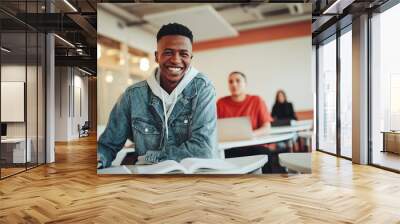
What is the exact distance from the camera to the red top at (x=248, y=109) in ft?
20.7

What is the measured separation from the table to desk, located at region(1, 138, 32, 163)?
4525 mm

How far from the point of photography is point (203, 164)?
629cm

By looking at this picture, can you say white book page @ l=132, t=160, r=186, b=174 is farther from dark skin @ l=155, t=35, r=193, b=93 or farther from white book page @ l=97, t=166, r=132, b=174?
dark skin @ l=155, t=35, r=193, b=93

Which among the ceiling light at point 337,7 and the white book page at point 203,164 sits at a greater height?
the ceiling light at point 337,7

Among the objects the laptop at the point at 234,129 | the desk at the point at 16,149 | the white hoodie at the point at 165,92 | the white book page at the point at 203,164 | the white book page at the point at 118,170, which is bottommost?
the white book page at the point at 118,170

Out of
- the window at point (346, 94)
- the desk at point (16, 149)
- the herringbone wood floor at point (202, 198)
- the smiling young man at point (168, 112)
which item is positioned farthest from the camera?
the window at point (346, 94)

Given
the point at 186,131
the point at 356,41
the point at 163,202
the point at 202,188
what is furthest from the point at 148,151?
the point at 356,41

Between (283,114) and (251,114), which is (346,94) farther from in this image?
(251,114)

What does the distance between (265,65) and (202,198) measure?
8.60ft

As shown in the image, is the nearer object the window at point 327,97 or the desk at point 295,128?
the desk at point 295,128

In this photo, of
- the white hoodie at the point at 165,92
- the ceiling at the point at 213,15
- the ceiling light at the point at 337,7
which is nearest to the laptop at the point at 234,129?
the white hoodie at the point at 165,92

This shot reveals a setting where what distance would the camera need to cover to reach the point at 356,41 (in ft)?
26.8

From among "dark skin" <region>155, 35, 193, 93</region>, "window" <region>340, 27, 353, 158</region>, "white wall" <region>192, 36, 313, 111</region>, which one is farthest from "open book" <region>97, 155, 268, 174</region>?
"window" <region>340, 27, 353, 158</region>

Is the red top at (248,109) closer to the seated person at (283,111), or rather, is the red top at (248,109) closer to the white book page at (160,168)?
the seated person at (283,111)
